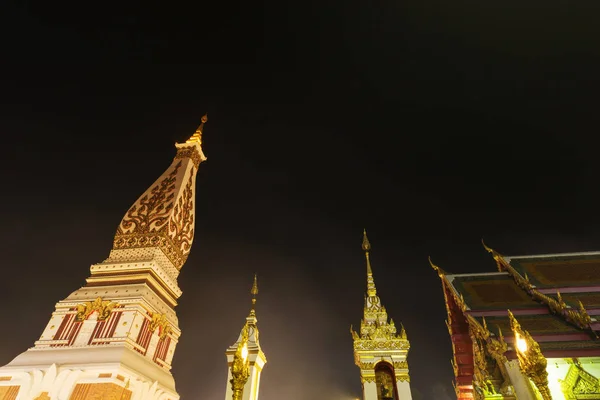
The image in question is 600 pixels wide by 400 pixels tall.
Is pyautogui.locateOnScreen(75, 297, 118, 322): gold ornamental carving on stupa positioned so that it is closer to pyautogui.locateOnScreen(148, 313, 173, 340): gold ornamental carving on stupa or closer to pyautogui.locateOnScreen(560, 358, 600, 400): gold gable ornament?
pyautogui.locateOnScreen(148, 313, 173, 340): gold ornamental carving on stupa

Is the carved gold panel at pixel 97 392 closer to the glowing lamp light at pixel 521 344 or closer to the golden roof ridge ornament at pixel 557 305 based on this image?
the glowing lamp light at pixel 521 344

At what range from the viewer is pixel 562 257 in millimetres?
18047

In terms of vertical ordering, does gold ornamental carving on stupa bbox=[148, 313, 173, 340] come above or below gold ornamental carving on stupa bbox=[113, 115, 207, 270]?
below

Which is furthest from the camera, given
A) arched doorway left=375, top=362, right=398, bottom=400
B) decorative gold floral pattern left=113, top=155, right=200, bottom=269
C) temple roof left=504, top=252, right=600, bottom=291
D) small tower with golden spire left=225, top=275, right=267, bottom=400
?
temple roof left=504, top=252, right=600, bottom=291

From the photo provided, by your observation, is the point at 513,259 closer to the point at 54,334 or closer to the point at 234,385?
the point at 234,385

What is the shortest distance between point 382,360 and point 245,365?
6637 millimetres

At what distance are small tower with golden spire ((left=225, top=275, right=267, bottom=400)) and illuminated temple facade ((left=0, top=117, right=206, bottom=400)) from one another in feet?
9.86

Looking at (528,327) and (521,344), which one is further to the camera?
(528,327)

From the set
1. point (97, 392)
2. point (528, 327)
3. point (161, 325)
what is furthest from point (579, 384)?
point (97, 392)

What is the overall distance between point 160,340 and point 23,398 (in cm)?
429

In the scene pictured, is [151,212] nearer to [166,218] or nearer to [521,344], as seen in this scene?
[166,218]

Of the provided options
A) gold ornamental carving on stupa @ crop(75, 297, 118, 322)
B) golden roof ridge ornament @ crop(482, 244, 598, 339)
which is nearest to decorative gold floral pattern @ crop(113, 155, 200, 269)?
gold ornamental carving on stupa @ crop(75, 297, 118, 322)

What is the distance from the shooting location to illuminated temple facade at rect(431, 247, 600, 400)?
36.0 ft

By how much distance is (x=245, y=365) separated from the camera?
707 cm
